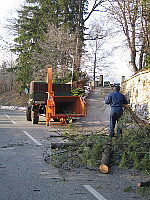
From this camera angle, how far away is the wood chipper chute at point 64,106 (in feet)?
48.4

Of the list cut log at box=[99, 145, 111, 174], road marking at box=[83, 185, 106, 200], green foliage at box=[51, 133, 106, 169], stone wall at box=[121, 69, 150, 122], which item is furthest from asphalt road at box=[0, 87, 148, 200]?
stone wall at box=[121, 69, 150, 122]

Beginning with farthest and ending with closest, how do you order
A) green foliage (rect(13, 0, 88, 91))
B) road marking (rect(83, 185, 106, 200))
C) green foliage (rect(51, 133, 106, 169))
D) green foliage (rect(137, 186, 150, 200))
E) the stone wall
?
green foliage (rect(13, 0, 88, 91))
the stone wall
green foliage (rect(51, 133, 106, 169))
road marking (rect(83, 185, 106, 200))
green foliage (rect(137, 186, 150, 200))

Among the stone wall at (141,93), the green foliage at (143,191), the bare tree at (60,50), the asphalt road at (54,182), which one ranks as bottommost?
the asphalt road at (54,182)

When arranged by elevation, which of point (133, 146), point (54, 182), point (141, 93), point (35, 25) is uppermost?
point (35, 25)

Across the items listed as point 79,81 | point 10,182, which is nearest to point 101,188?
point 10,182

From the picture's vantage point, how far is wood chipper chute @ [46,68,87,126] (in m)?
14.7

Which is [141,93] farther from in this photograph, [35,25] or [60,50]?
[35,25]

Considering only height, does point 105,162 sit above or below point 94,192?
above

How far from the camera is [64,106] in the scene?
1642 cm

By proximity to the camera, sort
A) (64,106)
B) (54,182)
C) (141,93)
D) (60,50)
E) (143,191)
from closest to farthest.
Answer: (143,191), (54,182), (64,106), (141,93), (60,50)

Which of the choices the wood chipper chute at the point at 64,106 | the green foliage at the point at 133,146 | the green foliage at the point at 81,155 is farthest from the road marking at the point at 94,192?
the wood chipper chute at the point at 64,106

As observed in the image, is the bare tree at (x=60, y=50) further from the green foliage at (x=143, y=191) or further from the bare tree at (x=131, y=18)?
the green foliage at (x=143, y=191)

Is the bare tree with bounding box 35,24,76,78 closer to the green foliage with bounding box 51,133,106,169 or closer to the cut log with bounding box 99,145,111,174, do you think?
the green foliage with bounding box 51,133,106,169

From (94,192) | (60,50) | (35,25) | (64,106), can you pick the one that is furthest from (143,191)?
(35,25)
